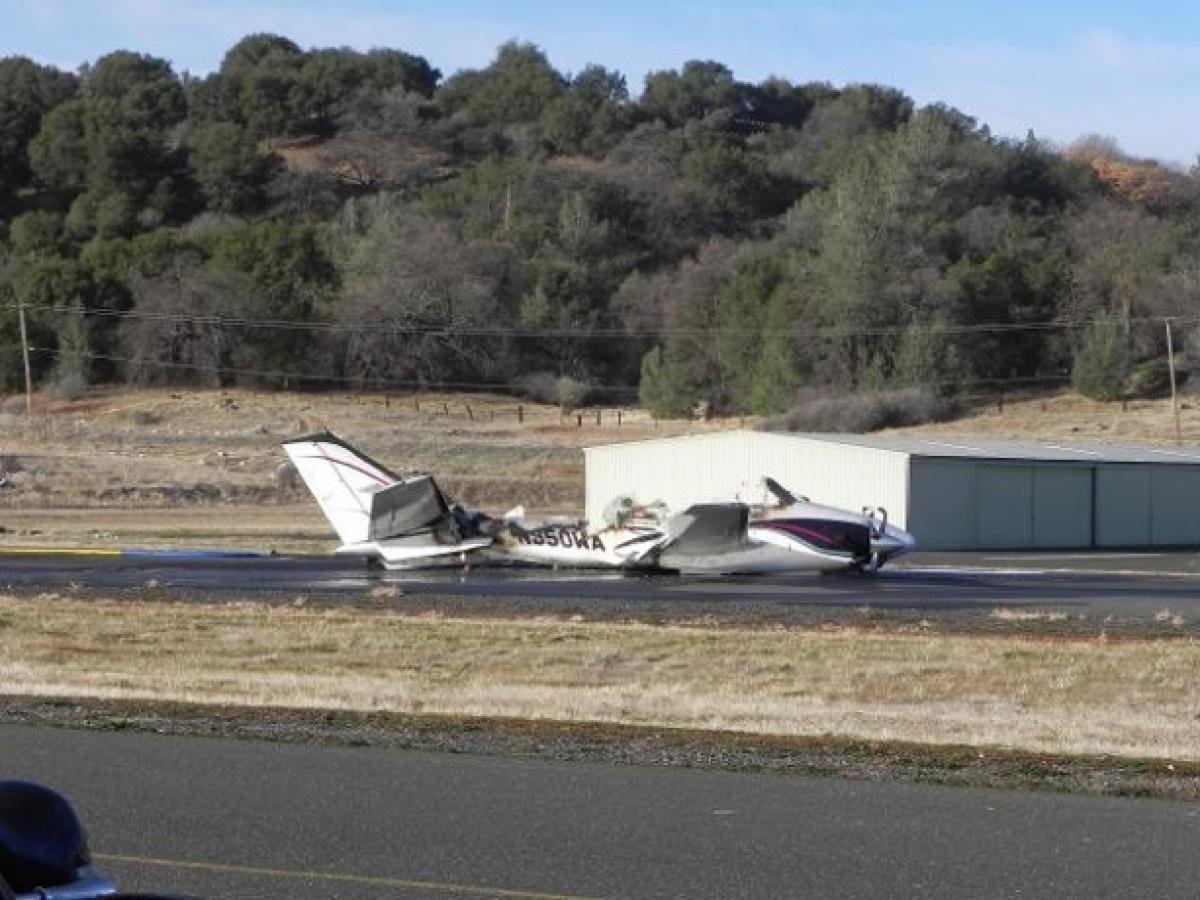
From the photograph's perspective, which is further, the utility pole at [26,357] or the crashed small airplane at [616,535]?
the utility pole at [26,357]

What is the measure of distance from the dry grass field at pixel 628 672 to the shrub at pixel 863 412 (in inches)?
2018

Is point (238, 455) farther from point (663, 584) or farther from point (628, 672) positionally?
point (628, 672)

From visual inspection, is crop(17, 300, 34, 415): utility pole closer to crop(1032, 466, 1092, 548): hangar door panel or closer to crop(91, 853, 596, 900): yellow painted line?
crop(1032, 466, 1092, 548): hangar door panel

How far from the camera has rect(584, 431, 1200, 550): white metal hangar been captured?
51656 mm

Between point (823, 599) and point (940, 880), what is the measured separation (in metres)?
22.7

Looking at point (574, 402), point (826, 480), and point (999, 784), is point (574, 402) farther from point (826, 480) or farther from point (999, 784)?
point (999, 784)

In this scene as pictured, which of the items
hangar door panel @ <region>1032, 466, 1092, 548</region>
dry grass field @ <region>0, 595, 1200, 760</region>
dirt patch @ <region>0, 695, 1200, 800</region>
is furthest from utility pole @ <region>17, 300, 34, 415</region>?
dirt patch @ <region>0, 695, 1200, 800</region>

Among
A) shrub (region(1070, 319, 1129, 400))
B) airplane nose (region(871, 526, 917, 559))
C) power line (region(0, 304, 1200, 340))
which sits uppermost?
power line (region(0, 304, 1200, 340))

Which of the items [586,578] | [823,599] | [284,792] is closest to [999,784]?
[284,792]

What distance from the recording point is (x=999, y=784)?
11750 millimetres

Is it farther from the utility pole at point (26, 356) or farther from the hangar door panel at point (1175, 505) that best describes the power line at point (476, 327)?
the hangar door panel at point (1175, 505)

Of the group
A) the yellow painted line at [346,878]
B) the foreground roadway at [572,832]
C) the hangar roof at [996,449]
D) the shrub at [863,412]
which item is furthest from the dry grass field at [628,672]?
the shrub at [863,412]

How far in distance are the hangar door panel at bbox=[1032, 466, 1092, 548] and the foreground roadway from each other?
1692 inches

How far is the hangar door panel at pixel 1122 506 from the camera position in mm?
54812
